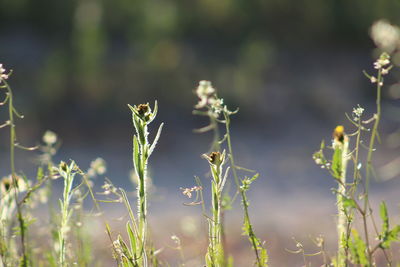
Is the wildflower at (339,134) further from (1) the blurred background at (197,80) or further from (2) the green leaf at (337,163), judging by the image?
(1) the blurred background at (197,80)

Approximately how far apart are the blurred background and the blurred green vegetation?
0.6 inches

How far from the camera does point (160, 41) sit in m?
6.79

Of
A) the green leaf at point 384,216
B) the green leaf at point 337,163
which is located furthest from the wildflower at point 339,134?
the green leaf at point 384,216

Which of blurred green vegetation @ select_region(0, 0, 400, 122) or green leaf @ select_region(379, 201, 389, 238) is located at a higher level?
blurred green vegetation @ select_region(0, 0, 400, 122)

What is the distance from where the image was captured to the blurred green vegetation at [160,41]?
6500 mm

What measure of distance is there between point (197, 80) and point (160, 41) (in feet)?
1.86

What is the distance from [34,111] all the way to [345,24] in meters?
3.86

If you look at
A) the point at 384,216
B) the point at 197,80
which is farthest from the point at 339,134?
the point at 197,80

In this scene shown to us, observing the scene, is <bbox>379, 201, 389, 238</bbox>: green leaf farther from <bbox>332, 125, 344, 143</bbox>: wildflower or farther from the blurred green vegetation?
the blurred green vegetation

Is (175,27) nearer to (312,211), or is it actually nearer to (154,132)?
(154,132)

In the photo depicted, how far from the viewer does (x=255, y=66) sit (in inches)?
270

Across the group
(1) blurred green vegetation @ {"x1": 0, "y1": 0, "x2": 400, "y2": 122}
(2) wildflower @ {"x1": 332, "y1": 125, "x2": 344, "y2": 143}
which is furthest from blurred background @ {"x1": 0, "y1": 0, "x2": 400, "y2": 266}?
(2) wildflower @ {"x1": 332, "y1": 125, "x2": 344, "y2": 143}

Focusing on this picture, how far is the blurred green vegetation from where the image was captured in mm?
6500

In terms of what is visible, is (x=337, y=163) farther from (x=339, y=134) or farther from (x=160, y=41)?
(x=160, y=41)
